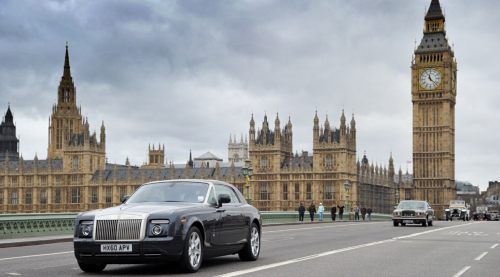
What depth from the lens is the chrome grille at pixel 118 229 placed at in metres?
12.2

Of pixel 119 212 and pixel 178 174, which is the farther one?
pixel 178 174

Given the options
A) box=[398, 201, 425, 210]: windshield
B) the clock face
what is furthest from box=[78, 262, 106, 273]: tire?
the clock face

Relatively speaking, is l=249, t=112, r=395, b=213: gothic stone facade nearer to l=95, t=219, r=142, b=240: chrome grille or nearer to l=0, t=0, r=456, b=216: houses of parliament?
l=0, t=0, r=456, b=216: houses of parliament

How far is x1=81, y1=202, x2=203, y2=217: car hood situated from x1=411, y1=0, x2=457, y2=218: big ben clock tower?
10764 centimetres

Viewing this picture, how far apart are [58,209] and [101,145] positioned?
1249 cm

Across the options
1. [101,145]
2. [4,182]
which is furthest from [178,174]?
[4,182]

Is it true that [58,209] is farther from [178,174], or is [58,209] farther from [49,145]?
[49,145]

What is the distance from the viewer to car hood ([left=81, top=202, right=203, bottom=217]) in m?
12.5

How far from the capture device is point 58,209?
11394cm

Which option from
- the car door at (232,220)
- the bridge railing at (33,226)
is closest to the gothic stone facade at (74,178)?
the bridge railing at (33,226)

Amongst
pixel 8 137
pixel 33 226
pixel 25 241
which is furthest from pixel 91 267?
pixel 8 137

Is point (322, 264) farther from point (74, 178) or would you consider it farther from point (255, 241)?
point (74, 178)

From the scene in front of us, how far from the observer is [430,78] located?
11988 cm

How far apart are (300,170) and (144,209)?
90618mm
